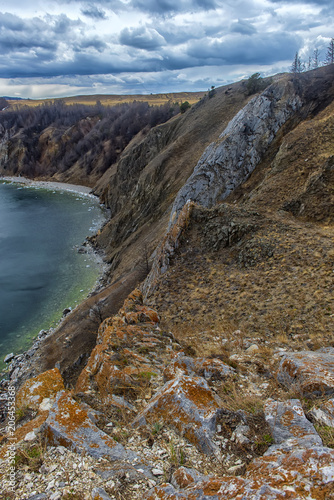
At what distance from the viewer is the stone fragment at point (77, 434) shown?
390cm

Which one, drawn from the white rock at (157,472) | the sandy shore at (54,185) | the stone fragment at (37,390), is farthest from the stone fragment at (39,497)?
the sandy shore at (54,185)

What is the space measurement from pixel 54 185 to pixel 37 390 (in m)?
93.2

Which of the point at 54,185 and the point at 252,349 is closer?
the point at 252,349

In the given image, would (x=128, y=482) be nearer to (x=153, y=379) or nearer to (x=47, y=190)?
(x=153, y=379)

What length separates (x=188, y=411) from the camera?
438 cm

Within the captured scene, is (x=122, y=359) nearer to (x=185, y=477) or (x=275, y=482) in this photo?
(x=185, y=477)

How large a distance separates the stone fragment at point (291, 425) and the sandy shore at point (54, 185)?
75942mm

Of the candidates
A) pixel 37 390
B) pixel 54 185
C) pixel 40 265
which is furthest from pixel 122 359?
pixel 54 185

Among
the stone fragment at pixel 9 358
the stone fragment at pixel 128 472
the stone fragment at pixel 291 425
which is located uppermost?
the stone fragment at pixel 291 425

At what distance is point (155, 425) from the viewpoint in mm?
4344

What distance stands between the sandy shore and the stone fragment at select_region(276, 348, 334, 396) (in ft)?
246

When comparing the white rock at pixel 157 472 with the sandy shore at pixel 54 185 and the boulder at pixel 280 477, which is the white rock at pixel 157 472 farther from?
the sandy shore at pixel 54 185

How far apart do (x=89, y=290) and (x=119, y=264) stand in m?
4.54

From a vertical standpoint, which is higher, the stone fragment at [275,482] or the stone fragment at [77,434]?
the stone fragment at [275,482]
